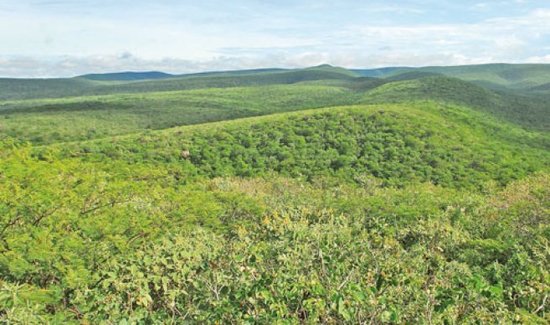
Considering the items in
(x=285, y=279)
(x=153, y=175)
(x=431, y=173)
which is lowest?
(x=431, y=173)

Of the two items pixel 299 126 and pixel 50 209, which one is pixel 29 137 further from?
pixel 50 209

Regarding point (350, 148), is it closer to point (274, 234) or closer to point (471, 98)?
point (274, 234)

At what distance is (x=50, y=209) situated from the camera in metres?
18.4

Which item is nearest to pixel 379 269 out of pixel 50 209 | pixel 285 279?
pixel 285 279

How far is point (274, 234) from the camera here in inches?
627

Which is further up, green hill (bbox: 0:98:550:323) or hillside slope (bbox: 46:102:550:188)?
green hill (bbox: 0:98:550:323)

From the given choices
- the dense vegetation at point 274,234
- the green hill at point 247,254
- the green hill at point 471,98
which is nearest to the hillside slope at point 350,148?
the dense vegetation at point 274,234

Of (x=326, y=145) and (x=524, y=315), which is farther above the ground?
(x=524, y=315)

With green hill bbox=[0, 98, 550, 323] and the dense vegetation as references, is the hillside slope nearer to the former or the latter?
the dense vegetation

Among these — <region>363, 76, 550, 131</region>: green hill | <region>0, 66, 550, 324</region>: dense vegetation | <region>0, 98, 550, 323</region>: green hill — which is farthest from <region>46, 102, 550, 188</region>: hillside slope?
<region>363, 76, 550, 131</region>: green hill

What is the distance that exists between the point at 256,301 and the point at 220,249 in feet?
13.0

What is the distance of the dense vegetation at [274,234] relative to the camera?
10031 mm

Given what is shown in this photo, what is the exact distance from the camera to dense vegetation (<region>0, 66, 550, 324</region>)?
1003 centimetres

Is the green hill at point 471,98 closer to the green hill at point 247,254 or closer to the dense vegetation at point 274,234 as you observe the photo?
the dense vegetation at point 274,234
